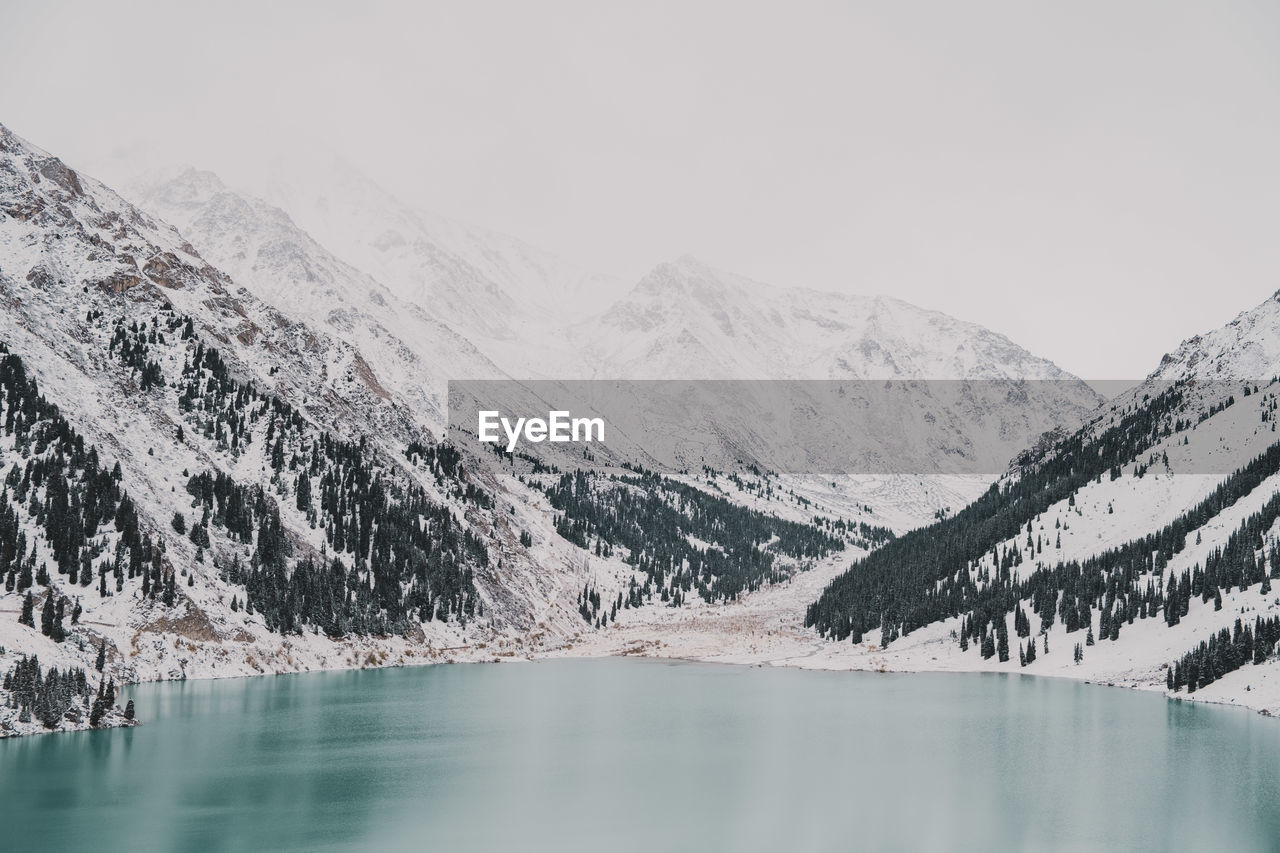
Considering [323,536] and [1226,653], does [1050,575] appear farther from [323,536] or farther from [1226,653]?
[323,536]

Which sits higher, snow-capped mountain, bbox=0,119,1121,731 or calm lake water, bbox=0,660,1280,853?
snow-capped mountain, bbox=0,119,1121,731

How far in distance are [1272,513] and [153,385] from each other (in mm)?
140674

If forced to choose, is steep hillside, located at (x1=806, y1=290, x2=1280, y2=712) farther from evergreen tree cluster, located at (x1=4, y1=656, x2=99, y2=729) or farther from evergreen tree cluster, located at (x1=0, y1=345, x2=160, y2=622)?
evergreen tree cluster, located at (x1=0, y1=345, x2=160, y2=622)

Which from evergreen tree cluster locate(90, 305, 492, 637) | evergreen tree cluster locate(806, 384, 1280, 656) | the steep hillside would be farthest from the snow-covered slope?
the steep hillside

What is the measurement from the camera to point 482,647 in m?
155

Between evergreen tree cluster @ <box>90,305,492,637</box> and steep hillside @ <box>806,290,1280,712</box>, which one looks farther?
evergreen tree cluster @ <box>90,305,492,637</box>

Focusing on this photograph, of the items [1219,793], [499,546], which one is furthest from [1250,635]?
[499,546]

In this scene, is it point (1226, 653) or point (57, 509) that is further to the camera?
point (1226, 653)

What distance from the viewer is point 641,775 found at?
70.9m

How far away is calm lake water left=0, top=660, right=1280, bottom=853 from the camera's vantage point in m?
53.7

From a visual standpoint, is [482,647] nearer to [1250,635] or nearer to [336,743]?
[336,743]

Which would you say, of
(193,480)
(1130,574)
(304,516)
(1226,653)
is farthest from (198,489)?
(1130,574)

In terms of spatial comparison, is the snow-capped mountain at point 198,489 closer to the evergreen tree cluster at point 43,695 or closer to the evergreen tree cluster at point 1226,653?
the evergreen tree cluster at point 43,695

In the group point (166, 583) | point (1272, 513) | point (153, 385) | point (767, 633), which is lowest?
point (767, 633)
